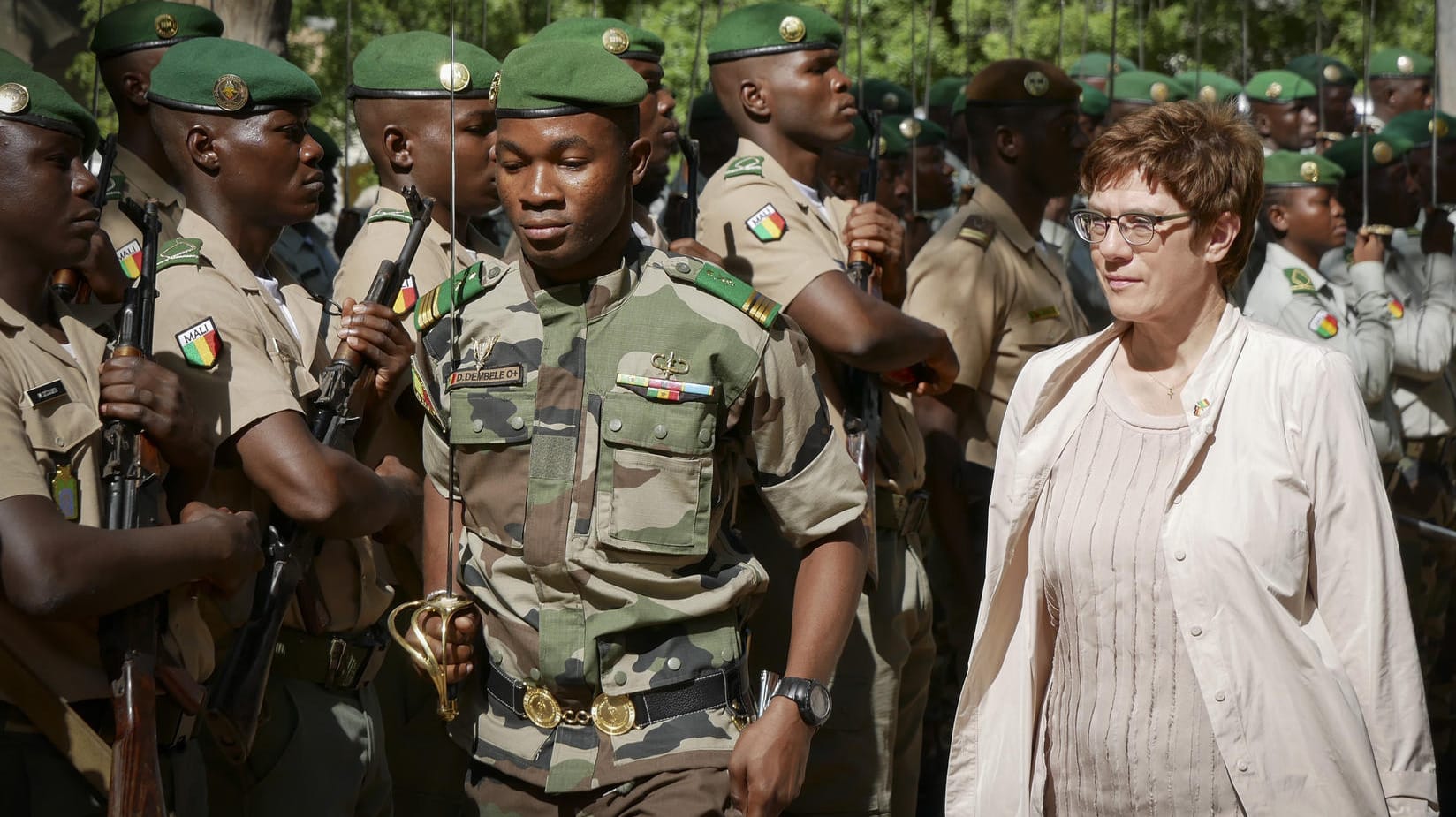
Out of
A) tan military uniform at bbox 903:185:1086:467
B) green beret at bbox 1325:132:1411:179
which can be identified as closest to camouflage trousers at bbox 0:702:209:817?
tan military uniform at bbox 903:185:1086:467

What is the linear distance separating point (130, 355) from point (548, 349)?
0.78 metres

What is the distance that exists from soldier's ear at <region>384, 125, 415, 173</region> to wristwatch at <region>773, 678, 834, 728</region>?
2181 millimetres

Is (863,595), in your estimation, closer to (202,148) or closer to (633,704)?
(633,704)

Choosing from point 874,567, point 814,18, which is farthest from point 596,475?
point 814,18

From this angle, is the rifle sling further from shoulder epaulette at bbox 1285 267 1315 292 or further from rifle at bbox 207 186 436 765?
shoulder epaulette at bbox 1285 267 1315 292

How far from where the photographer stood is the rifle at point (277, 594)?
356 cm

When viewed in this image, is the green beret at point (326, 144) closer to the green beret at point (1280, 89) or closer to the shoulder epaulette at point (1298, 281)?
the shoulder epaulette at point (1298, 281)

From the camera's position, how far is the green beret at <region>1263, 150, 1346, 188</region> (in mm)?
7133

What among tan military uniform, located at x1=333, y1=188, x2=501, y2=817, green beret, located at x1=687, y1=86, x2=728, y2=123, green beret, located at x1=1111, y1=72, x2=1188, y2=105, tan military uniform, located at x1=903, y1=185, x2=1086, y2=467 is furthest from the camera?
green beret, located at x1=1111, y1=72, x2=1188, y2=105

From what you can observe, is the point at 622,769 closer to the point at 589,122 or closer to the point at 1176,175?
the point at 589,122

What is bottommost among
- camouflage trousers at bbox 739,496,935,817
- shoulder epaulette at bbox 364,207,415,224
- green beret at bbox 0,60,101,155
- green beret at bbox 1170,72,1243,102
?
camouflage trousers at bbox 739,496,935,817

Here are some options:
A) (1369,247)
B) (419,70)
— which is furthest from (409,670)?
(1369,247)

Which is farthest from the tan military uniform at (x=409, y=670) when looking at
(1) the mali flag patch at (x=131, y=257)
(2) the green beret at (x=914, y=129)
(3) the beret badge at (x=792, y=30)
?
(2) the green beret at (x=914, y=129)

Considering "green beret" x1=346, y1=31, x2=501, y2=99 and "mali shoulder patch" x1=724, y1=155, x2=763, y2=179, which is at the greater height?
"green beret" x1=346, y1=31, x2=501, y2=99
